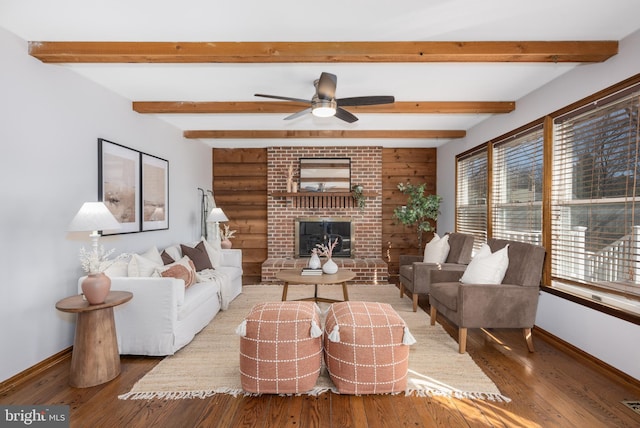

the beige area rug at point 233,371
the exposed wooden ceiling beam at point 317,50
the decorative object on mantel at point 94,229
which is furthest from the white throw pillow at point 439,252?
the decorative object on mantel at point 94,229

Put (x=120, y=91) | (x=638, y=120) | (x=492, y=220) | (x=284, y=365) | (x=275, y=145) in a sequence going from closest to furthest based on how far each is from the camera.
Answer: (x=284, y=365), (x=638, y=120), (x=120, y=91), (x=492, y=220), (x=275, y=145)

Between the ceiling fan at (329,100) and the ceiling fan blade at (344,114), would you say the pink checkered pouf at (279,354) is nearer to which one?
the ceiling fan at (329,100)

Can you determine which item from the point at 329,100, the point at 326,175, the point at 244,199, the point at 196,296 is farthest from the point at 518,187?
the point at 244,199

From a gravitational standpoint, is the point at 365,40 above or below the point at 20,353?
above

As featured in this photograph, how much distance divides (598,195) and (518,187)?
122 cm

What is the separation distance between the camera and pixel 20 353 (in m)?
2.52

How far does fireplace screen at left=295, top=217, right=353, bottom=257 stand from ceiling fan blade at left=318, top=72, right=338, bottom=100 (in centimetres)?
362

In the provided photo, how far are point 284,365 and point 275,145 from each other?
4.82 m

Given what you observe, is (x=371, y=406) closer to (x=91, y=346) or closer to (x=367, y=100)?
(x=91, y=346)

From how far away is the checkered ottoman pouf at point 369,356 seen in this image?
89.1 inches

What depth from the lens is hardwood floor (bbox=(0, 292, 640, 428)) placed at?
2.03 metres

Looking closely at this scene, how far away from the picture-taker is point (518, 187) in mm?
4039

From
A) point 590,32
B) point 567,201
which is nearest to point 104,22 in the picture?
point 590,32

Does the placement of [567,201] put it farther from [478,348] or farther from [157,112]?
[157,112]
